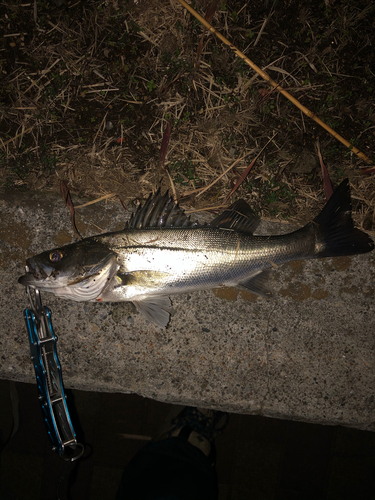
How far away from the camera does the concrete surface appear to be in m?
2.69

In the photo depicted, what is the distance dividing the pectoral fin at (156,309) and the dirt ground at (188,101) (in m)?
→ 1.08

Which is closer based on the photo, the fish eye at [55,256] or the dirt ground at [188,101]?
the fish eye at [55,256]

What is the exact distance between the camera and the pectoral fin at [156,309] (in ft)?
8.11

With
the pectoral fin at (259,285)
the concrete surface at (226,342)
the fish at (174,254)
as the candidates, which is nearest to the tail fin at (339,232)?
the fish at (174,254)

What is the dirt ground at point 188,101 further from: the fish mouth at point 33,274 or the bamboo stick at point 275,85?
the fish mouth at point 33,274

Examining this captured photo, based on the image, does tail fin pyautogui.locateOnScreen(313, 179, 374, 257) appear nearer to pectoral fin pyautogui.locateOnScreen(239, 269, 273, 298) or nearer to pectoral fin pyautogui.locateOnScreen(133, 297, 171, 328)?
pectoral fin pyautogui.locateOnScreen(239, 269, 273, 298)

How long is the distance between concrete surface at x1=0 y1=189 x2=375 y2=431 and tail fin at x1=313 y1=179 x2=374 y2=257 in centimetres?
41

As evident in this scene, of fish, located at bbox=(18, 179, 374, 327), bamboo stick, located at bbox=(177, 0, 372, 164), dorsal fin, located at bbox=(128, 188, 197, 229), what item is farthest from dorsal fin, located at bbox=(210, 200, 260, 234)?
bamboo stick, located at bbox=(177, 0, 372, 164)

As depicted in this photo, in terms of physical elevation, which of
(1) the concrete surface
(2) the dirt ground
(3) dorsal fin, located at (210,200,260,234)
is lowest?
(1) the concrete surface

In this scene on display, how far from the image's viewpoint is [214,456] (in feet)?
11.1

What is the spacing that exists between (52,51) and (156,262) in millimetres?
2591

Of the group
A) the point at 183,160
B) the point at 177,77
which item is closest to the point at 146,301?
the point at 183,160

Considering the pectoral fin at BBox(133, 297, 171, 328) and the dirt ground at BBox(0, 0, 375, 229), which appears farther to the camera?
the dirt ground at BBox(0, 0, 375, 229)

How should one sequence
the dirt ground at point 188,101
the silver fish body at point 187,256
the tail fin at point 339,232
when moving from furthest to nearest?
the dirt ground at point 188,101 → the tail fin at point 339,232 → the silver fish body at point 187,256
